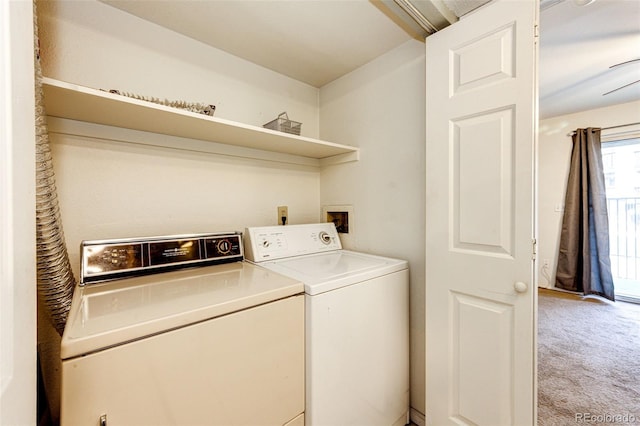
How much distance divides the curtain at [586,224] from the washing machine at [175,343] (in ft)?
14.0

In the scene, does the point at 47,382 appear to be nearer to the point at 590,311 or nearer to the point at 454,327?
the point at 454,327

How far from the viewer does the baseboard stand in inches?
59.0

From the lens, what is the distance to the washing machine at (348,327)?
1.07 metres

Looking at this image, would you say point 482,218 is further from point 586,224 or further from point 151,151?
point 586,224

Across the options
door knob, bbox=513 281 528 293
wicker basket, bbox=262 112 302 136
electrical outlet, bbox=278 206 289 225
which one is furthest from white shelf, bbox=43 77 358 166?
door knob, bbox=513 281 528 293

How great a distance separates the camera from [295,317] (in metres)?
1.04

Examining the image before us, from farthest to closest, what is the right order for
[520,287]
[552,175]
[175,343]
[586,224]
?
[552,175] → [586,224] → [520,287] → [175,343]

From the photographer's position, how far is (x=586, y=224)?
3.42 metres

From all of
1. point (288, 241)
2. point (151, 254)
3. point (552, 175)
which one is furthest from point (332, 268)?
point (552, 175)

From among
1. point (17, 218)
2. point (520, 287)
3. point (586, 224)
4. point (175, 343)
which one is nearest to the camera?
point (17, 218)

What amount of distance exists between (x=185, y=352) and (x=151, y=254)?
0.59 m

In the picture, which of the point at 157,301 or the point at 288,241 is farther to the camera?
the point at 288,241

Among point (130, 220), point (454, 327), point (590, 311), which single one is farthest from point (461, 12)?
point (590, 311)

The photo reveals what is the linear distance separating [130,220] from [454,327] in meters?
1.69
